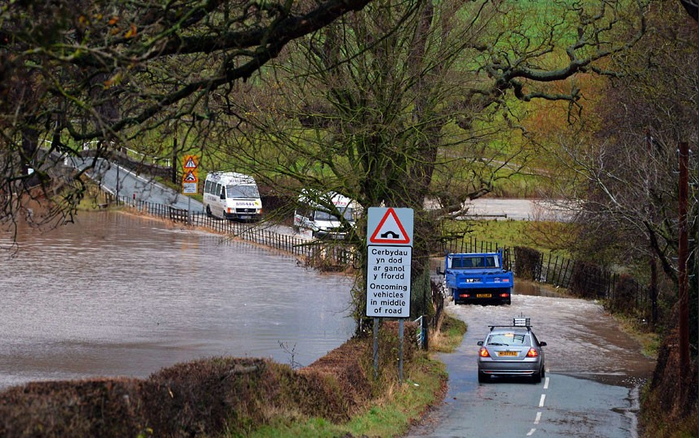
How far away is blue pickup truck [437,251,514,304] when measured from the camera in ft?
149

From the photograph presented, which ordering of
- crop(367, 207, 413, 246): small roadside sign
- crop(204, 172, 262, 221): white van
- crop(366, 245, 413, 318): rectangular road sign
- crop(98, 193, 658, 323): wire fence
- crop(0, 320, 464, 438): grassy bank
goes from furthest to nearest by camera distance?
crop(204, 172, 262, 221): white van < crop(98, 193, 658, 323): wire fence < crop(366, 245, 413, 318): rectangular road sign < crop(367, 207, 413, 246): small roadside sign < crop(0, 320, 464, 438): grassy bank

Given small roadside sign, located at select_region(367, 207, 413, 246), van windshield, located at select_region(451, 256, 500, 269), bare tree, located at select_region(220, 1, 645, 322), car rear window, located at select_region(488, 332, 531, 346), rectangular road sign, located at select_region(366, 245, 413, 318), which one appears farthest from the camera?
van windshield, located at select_region(451, 256, 500, 269)

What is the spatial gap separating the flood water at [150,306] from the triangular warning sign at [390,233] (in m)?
3.16

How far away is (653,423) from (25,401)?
1385 centimetres

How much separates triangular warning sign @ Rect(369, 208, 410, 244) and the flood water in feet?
10.4

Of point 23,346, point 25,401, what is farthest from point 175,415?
point 23,346

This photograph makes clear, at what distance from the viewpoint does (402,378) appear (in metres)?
21.7

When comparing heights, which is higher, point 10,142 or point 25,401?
point 10,142

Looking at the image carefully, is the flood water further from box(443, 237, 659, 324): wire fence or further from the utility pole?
the utility pole

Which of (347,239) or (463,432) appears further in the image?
(347,239)

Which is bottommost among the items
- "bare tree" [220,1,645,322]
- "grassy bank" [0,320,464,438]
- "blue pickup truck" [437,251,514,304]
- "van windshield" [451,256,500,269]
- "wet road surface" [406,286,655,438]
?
Result: "wet road surface" [406,286,655,438]

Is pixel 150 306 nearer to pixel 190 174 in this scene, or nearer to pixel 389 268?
pixel 190 174

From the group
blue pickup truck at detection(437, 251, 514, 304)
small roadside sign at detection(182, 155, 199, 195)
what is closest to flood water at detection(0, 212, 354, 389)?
small roadside sign at detection(182, 155, 199, 195)

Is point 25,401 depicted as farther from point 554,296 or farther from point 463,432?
point 554,296
